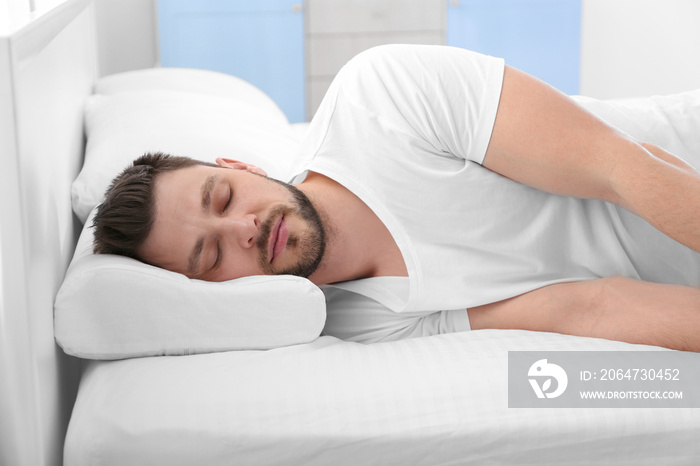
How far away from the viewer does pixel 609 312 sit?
125 cm

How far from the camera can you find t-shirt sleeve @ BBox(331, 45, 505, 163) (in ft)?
4.28

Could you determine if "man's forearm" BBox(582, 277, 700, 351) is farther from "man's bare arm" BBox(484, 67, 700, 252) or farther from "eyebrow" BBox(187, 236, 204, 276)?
"eyebrow" BBox(187, 236, 204, 276)

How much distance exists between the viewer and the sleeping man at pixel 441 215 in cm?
124

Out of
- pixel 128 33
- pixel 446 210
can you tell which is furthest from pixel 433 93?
pixel 128 33

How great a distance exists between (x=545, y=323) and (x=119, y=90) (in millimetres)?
1564

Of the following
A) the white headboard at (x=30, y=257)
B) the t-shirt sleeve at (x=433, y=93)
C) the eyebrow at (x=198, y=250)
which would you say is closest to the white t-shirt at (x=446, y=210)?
the t-shirt sleeve at (x=433, y=93)

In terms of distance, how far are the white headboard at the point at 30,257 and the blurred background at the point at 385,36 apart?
2376mm

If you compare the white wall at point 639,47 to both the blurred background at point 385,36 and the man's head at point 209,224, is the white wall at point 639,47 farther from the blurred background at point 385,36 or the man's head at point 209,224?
the man's head at point 209,224

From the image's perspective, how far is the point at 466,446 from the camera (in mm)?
993

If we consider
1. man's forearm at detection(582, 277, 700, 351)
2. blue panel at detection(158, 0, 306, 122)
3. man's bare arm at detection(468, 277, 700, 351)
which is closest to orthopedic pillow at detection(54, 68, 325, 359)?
man's bare arm at detection(468, 277, 700, 351)

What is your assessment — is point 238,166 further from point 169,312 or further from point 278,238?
point 169,312

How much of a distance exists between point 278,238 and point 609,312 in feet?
1.94

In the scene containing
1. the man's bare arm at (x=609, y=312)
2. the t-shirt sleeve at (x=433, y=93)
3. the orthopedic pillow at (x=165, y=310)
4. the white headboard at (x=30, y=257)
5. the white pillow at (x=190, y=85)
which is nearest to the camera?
the white headboard at (x=30, y=257)

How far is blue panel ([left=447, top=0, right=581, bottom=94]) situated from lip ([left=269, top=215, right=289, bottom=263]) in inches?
108
